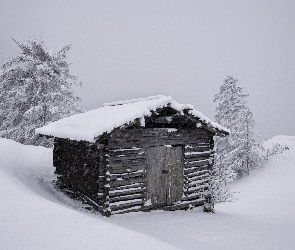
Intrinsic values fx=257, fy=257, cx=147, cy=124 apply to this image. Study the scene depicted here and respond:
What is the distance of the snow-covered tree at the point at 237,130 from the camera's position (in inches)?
869

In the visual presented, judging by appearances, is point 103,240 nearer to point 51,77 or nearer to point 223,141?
point 51,77

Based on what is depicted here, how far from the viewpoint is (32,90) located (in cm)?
1902

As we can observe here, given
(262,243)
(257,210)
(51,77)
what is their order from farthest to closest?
(51,77), (257,210), (262,243)

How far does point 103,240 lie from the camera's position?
199 inches

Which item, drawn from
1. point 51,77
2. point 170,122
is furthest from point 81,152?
point 51,77

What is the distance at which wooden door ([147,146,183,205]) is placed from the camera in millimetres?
10055

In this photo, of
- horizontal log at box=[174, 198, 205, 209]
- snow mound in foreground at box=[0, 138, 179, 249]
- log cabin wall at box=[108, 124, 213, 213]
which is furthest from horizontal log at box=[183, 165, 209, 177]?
snow mound in foreground at box=[0, 138, 179, 249]

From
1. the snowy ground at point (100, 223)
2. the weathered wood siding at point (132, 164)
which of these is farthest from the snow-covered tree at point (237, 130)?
the weathered wood siding at point (132, 164)

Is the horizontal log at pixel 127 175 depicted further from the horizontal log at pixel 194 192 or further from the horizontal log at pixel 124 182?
the horizontal log at pixel 194 192

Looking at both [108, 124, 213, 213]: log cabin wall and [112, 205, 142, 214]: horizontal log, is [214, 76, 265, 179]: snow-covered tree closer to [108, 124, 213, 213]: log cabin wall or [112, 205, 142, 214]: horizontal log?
[108, 124, 213, 213]: log cabin wall

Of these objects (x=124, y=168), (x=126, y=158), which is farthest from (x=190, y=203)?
(x=126, y=158)

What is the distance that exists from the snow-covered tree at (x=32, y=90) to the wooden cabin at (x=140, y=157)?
268 inches

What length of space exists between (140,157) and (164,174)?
4.59ft

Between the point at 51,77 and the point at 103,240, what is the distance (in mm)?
16368
